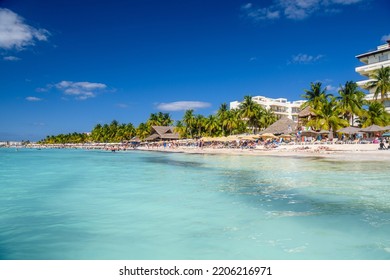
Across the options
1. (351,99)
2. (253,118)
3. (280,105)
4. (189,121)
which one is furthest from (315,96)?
(280,105)

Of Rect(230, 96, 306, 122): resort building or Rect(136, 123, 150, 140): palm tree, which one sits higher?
Rect(230, 96, 306, 122): resort building

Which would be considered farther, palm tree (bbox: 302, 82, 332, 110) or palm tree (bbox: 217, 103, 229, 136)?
palm tree (bbox: 217, 103, 229, 136)

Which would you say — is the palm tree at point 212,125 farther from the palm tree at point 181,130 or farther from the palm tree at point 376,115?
the palm tree at point 376,115

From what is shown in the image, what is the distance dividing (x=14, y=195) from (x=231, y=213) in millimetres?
8626

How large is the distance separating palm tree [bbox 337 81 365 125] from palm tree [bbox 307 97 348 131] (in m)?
0.85

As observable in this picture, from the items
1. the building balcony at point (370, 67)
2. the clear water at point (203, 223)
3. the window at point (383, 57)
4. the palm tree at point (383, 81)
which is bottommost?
the clear water at point (203, 223)

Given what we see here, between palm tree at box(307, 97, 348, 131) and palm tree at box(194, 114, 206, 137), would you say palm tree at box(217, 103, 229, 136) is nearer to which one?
palm tree at box(194, 114, 206, 137)

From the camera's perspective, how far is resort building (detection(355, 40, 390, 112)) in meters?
41.3

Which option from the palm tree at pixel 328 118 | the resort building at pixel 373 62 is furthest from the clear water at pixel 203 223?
the resort building at pixel 373 62

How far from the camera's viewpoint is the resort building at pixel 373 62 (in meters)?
41.3

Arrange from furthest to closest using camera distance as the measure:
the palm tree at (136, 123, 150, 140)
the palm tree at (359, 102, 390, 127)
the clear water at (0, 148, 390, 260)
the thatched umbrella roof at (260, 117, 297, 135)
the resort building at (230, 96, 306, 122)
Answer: the resort building at (230, 96, 306, 122)
the palm tree at (136, 123, 150, 140)
the thatched umbrella roof at (260, 117, 297, 135)
the palm tree at (359, 102, 390, 127)
the clear water at (0, 148, 390, 260)

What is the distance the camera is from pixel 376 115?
37719mm

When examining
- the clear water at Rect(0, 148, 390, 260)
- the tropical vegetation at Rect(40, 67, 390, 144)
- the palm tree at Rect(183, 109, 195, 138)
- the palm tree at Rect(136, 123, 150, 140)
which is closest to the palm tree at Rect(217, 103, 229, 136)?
the tropical vegetation at Rect(40, 67, 390, 144)

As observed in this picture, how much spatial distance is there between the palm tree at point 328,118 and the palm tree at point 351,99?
85cm
